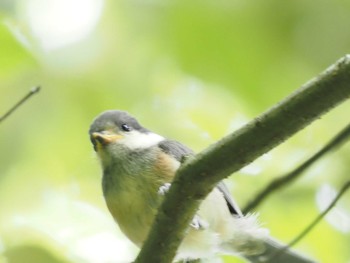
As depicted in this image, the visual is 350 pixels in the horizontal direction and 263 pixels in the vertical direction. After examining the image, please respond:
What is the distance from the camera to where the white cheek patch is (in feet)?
11.1

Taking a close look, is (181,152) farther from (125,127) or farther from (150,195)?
(125,127)

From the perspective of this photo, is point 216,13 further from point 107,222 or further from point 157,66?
point 107,222

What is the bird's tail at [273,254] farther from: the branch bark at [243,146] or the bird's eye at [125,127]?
the branch bark at [243,146]

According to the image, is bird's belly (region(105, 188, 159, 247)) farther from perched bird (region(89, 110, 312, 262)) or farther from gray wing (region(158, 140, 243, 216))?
gray wing (region(158, 140, 243, 216))

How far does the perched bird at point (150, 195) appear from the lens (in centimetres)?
315

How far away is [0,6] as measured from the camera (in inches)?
138

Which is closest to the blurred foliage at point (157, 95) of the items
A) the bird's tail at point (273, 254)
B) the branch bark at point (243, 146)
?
the bird's tail at point (273, 254)

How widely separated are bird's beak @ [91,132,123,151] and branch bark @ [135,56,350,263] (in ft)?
3.82

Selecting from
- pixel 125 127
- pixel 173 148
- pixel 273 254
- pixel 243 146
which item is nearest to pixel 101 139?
pixel 125 127

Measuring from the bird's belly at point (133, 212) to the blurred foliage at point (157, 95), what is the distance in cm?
31

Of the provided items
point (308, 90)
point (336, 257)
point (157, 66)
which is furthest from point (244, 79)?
point (308, 90)

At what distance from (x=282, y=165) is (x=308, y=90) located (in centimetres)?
199

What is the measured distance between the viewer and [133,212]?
3.15 meters

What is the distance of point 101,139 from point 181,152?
15.6 inches
